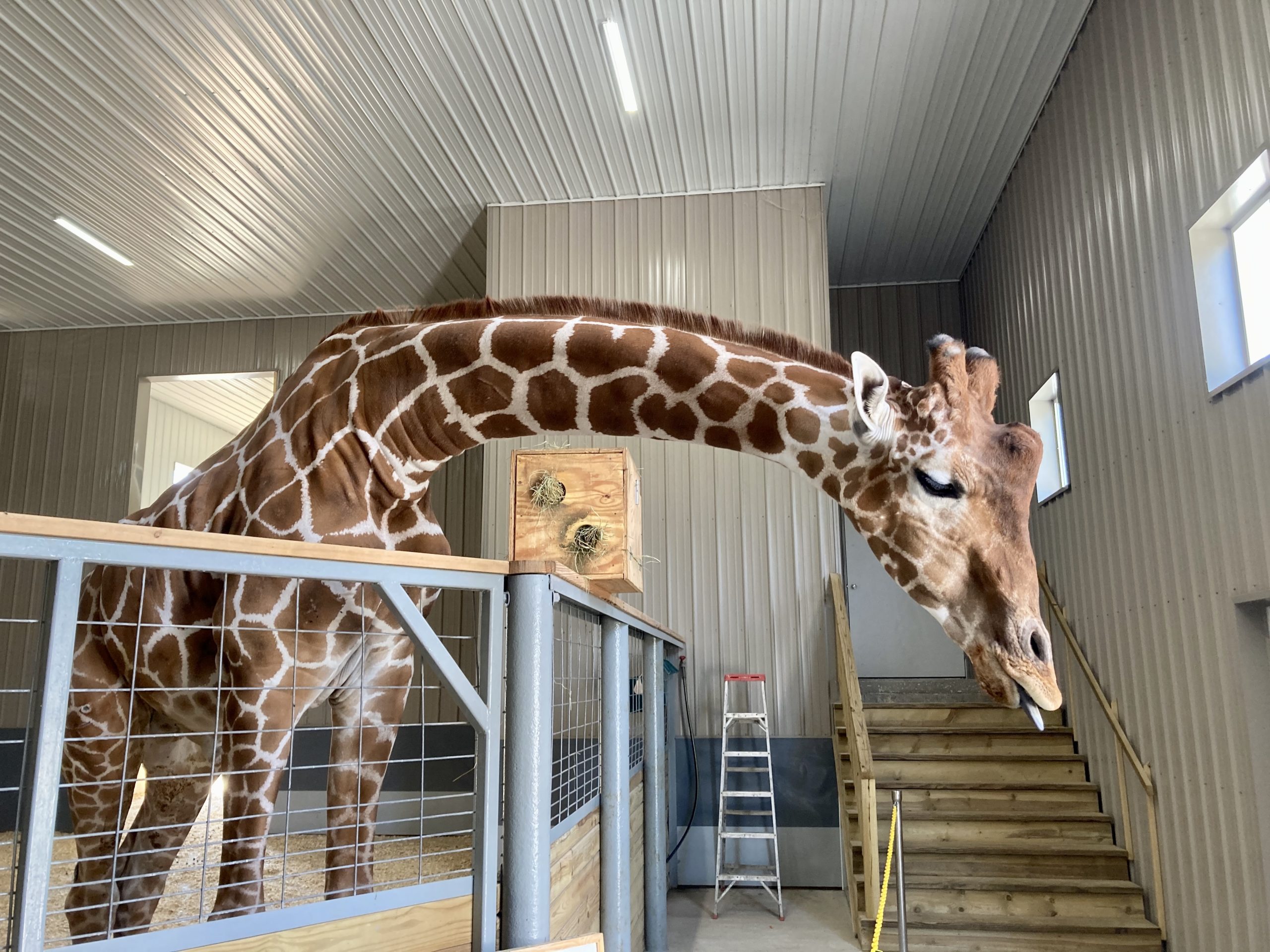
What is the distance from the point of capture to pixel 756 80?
6047mm

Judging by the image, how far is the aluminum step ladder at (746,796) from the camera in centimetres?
585

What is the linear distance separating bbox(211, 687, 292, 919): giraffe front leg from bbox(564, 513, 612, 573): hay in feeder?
59.2 inches

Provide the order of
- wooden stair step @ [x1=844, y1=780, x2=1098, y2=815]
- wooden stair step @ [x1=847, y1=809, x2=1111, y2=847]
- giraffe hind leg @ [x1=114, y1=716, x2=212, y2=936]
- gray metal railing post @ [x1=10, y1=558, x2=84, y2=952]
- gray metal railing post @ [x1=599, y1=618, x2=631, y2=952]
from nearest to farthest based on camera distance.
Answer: gray metal railing post @ [x1=10, y1=558, x2=84, y2=952], giraffe hind leg @ [x1=114, y1=716, x2=212, y2=936], gray metal railing post @ [x1=599, y1=618, x2=631, y2=952], wooden stair step @ [x1=847, y1=809, x2=1111, y2=847], wooden stair step @ [x1=844, y1=780, x2=1098, y2=815]

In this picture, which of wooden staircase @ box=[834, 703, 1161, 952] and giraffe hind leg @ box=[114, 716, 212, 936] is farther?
wooden staircase @ box=[834, 703, 1161, 952]

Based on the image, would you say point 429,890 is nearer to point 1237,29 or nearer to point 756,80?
point 1237,29

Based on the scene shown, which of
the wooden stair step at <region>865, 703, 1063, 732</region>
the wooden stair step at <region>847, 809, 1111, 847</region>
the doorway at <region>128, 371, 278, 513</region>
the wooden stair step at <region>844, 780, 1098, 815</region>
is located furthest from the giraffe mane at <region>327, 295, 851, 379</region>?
the doorway at <region>128, 371, 278, 513</region>

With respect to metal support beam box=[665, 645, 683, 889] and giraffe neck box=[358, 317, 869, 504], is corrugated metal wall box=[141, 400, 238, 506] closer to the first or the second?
metal support beam box=[665, 645, 683, 889]

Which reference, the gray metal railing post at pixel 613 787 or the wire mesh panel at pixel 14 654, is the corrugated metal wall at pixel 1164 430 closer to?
the gray metal railing post at pixel 613 787

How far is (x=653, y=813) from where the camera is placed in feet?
14.5

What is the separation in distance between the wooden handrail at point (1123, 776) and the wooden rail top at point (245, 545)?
346 centimetres

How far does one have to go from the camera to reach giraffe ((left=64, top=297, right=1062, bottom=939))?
1930 mm

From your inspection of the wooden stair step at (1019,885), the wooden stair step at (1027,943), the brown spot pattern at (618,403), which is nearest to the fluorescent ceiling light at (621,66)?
the brown spot pattern at (618,403)

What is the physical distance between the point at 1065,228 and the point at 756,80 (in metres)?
2.25

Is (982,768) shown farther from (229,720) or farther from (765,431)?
(229,720)
